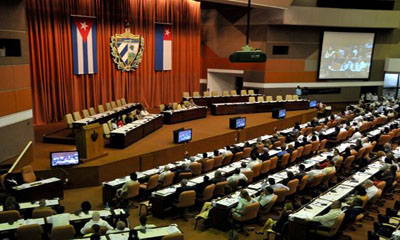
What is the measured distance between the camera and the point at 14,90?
1092 centimetres

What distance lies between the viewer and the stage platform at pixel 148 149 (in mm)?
10375

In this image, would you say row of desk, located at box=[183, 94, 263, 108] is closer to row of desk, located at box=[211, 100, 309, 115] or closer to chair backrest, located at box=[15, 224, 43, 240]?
row of desk, located at box=[211, 100, 309, 115]

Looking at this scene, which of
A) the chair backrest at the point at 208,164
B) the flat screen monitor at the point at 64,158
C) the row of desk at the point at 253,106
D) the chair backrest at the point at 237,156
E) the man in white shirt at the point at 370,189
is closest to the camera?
the man in white shirt at the point at 370,189

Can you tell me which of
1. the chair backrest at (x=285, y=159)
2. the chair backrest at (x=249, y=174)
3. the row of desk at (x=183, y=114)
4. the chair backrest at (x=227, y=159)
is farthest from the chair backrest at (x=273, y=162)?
the row of desk at (x=183, y=114)

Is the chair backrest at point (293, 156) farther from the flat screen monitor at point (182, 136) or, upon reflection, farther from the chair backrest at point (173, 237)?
the chair backrest at point (173, 237)

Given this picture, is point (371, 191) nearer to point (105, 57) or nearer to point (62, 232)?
point (62, 232)

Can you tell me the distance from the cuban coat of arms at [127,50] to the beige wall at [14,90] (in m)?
6.65

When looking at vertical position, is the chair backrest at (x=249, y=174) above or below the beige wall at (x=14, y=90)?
below

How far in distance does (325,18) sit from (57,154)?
19233 mm

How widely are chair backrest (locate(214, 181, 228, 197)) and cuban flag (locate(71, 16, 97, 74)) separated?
9.70 metres

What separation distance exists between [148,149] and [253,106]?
9.04 meters

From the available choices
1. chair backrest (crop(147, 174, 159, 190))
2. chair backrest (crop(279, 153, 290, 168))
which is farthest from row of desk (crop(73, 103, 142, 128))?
chair backrest (crop(279, 153, 290, 168))

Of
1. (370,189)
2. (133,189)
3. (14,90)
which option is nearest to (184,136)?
(133,189)

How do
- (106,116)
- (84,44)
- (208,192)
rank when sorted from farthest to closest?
(84,44) → (106,116) → (208,192)
